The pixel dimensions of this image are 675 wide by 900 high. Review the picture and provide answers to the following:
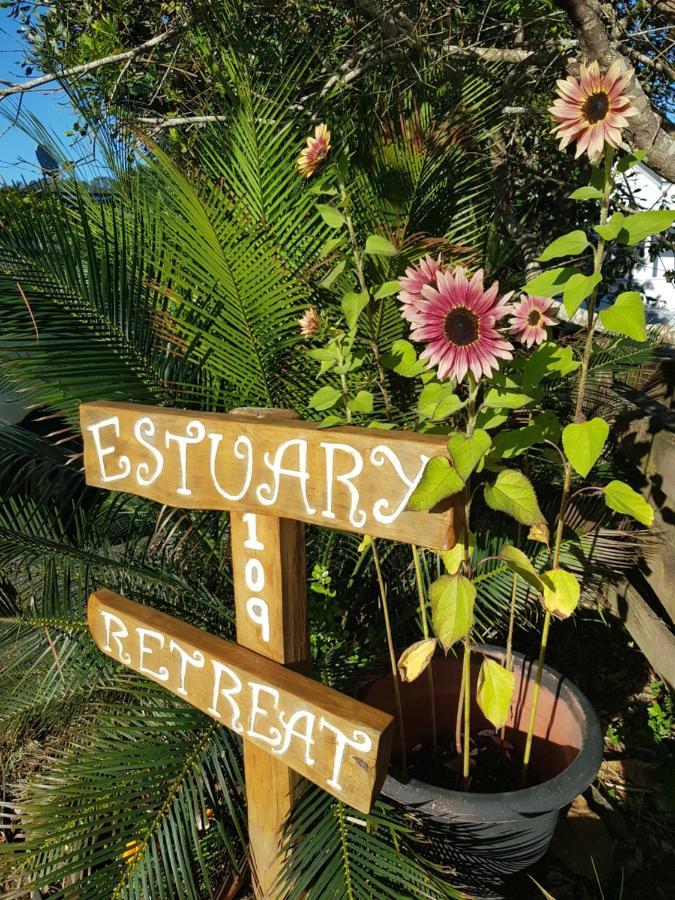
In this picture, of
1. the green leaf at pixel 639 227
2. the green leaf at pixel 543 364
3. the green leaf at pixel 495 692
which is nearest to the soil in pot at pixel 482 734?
the green leaf at pixel 495 692

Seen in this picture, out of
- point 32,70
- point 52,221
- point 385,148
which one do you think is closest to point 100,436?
point 52,221

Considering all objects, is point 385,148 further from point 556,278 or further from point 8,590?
point 8,590

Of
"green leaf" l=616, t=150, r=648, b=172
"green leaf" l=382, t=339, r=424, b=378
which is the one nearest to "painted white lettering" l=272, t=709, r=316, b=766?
"green leaf" l=382, t=339, r=424, b=378

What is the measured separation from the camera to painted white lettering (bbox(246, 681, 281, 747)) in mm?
947

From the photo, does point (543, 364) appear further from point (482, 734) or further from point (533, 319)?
point (482, 734)

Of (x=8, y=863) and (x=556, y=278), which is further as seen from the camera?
(x=8, y=863)

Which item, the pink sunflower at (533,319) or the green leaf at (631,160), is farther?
the pink sunflower at (533,319)

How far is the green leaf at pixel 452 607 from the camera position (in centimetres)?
93

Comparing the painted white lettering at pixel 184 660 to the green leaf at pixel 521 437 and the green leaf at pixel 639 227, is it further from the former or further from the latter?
the green leaf at pixel 639 227

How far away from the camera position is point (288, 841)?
1.12 m

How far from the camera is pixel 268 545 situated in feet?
3.28

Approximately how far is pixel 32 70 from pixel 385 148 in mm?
3021

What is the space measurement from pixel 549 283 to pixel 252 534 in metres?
0.61

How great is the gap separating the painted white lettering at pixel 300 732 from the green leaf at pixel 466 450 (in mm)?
429
